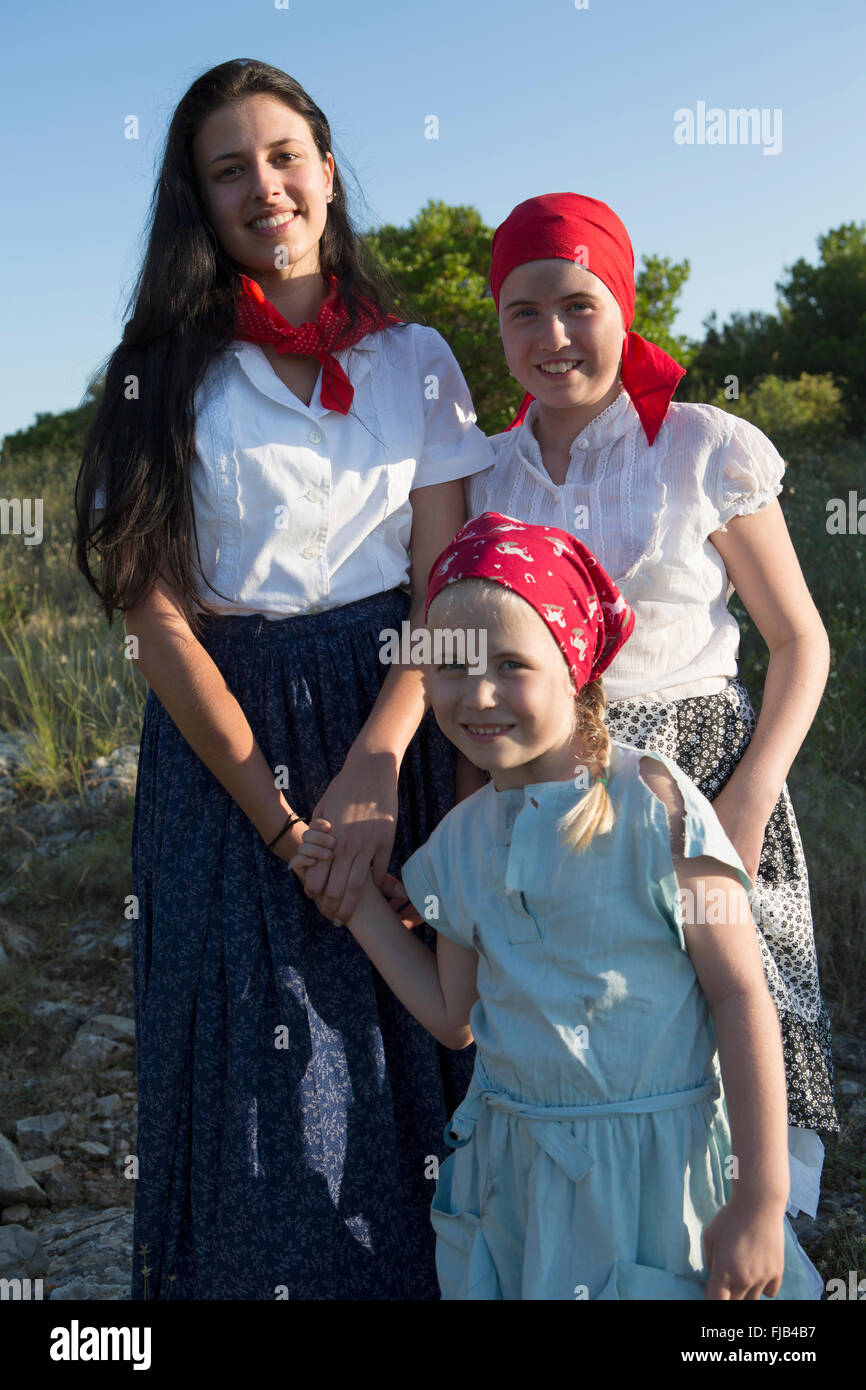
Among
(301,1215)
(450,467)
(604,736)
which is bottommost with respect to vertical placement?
(301,1215)

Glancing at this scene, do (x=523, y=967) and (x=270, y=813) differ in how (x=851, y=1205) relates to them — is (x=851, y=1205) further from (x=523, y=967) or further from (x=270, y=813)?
(x=270, y=813)

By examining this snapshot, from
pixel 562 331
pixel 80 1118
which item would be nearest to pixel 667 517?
pixel 562 331

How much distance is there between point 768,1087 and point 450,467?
1203 millimetres

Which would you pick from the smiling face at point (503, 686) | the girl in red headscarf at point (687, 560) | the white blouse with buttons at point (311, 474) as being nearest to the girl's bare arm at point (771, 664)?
the girl in red headscarf at point (687, 560)

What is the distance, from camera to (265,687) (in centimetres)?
215

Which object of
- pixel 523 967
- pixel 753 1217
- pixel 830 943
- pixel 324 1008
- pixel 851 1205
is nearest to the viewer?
pixel 753 1217

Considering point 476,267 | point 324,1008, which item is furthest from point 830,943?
point 476,267

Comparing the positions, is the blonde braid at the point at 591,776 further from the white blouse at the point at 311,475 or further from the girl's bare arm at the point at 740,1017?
the white blouse at the point at 311,475

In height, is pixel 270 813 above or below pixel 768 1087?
above

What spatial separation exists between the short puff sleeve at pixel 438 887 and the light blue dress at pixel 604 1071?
0.27 ft

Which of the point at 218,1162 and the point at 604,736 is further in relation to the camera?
Result: the point at 218,1162

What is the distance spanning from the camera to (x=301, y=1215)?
6.72 feet
